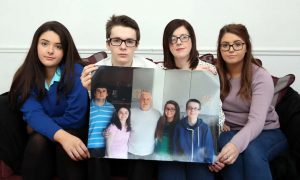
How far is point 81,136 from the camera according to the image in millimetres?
1209

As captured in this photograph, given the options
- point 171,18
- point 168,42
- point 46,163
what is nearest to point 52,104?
point 46,163

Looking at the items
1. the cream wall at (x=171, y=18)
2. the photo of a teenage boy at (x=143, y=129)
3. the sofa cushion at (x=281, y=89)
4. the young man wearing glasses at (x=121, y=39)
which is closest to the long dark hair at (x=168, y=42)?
the young man wearing glasses at (x=121, y=39)

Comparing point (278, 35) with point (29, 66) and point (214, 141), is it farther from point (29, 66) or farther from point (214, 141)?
point (29, 66)

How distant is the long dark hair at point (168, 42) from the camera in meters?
1.26

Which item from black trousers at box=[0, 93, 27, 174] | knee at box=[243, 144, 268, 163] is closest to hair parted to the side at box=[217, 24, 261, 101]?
knee at box=[243, 144, 268, 163]

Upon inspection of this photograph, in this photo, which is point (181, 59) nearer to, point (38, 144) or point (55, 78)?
point (55, 78)

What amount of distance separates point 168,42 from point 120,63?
0.24 meters

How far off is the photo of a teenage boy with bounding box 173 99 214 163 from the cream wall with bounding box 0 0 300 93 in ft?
3.21

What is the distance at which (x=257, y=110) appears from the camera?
121cm

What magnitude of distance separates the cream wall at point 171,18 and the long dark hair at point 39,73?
777mm

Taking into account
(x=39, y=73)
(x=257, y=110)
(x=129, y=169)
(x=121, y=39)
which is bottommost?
(x=129, y=169)

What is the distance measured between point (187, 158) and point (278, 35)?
1.29m

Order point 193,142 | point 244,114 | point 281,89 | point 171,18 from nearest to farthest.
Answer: point 193,142 < point 244,114 < point 281,89 < point 171,18

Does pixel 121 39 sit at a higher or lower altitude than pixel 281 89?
higher
